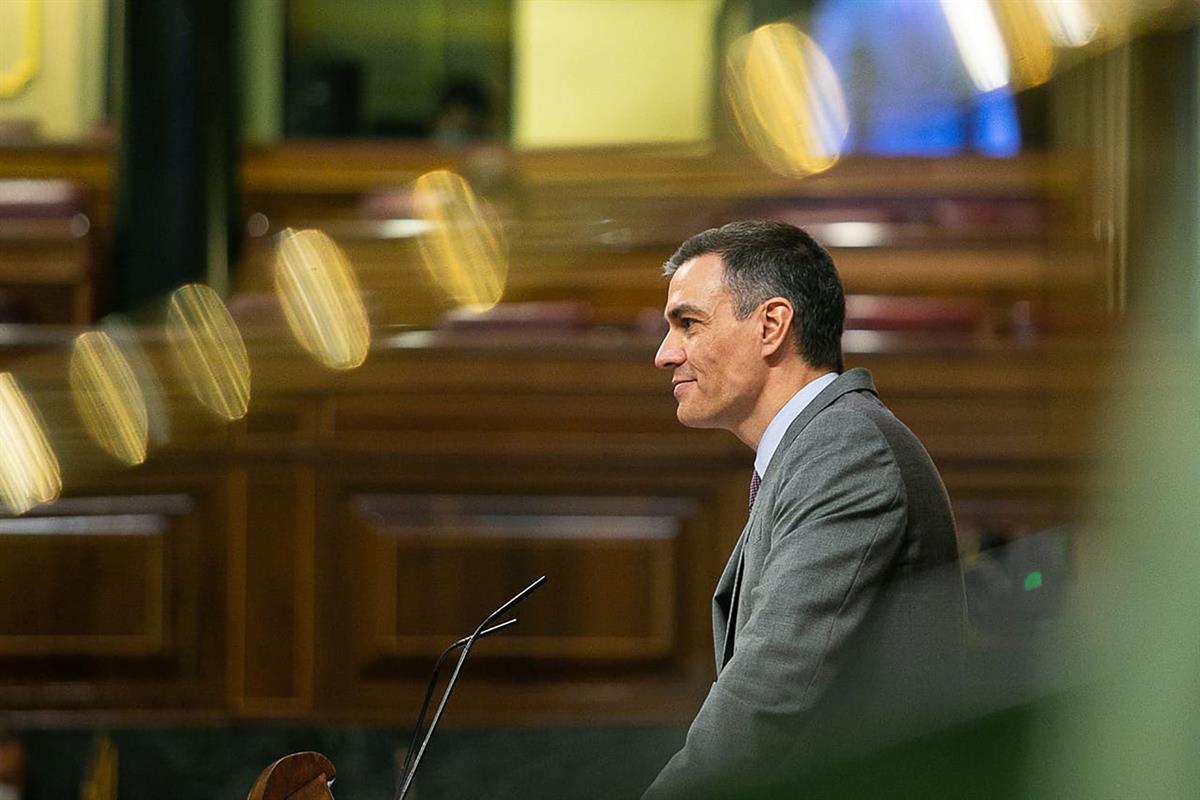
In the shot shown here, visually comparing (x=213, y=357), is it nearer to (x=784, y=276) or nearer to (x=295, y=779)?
(x=784, y=276)

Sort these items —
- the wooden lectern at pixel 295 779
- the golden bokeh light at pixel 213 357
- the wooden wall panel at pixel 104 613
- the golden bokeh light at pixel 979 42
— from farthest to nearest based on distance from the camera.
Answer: the golden bokeh light at pixel 979 42 < the golden bokeh light at pixel 213 357 < the wooden wall panel at pixel 104 613 < the wooden lectern at pixel 295 779

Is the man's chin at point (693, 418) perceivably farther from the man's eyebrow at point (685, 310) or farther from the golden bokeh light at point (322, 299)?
the golden bokeh light at point (322, 299)

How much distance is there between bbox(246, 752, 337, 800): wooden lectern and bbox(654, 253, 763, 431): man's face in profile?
447 millimetres

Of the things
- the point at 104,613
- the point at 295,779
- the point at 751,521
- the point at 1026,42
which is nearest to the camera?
the point at 295,779

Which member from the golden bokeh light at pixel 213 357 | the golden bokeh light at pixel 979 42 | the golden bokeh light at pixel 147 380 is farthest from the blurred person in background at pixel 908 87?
the golden bokeh light at pixel 147 380

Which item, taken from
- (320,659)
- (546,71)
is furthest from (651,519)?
(546,71)

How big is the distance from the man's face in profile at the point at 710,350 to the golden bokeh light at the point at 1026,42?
2616mm

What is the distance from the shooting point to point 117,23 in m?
3.00

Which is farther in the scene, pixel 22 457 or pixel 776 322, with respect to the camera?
pixel 22 457

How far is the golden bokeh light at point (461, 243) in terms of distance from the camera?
2.91m

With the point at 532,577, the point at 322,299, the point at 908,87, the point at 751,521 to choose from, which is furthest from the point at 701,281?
the point at 908,87

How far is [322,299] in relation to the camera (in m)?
2.76

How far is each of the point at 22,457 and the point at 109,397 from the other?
163 millimetres

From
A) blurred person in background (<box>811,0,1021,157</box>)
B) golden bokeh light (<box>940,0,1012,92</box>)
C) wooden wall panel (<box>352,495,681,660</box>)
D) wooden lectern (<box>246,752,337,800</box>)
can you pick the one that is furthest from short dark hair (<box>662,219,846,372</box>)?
golden bokeh light (<box>940,0,1012,92</box>)
